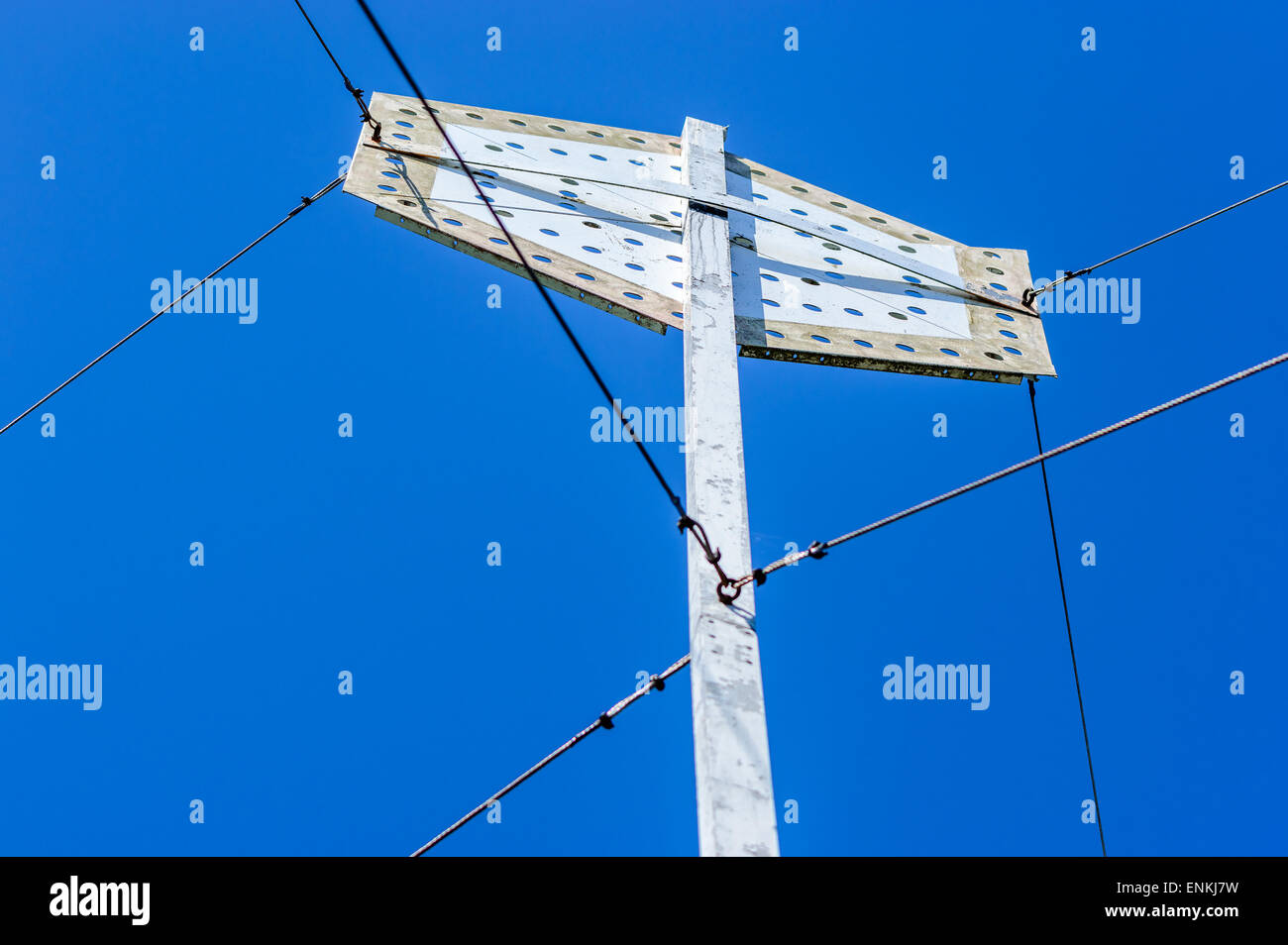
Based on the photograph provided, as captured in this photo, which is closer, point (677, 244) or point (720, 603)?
point (720, 603)

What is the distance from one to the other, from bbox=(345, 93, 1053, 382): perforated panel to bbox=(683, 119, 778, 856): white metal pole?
36 cm

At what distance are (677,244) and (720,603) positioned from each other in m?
3.37

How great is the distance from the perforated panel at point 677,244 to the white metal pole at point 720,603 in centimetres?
36

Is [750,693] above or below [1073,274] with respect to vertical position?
below

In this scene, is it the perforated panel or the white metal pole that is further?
the perforated panel

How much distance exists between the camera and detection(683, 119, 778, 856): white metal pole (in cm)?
464

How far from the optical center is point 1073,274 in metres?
8.74

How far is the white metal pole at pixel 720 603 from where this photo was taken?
4.64 metres

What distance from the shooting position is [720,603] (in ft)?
17.7

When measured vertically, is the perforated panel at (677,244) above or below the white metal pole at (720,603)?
above
